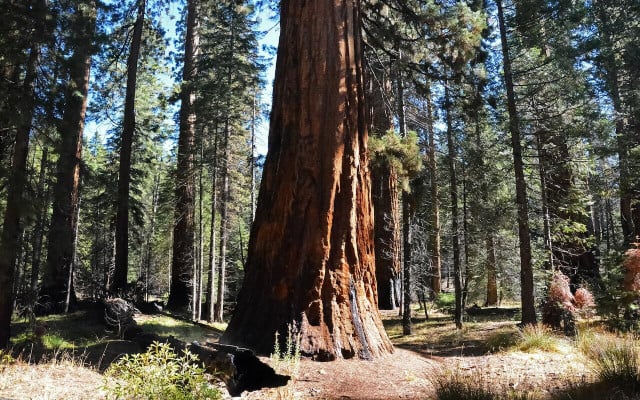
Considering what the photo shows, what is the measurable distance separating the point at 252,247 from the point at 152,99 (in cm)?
2494

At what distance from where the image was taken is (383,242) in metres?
14.9

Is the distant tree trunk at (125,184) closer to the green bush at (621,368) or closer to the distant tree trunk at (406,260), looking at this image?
the distant tree trunk at (406,260)

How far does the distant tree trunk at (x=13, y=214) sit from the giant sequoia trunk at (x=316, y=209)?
12.0 ft

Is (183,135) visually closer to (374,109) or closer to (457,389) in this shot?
(374,109)

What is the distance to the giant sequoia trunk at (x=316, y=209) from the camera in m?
6.51

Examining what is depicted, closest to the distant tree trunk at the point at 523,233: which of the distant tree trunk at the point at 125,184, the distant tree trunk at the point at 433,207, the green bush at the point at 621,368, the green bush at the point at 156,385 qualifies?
the distant tree trunk at the point at 433,207

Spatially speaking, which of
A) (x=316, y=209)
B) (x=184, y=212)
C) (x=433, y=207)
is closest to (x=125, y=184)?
(x=184, y=212)

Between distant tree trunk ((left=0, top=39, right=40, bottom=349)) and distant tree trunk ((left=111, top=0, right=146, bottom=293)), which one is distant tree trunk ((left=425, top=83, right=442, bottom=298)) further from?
distant tree trunk ((left=0, top=39, right=40, bottom=349))

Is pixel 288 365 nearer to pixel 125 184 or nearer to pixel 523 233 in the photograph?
pixel 523 233

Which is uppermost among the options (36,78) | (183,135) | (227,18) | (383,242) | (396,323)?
(227,18)

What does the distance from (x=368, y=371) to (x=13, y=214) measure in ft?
19.4

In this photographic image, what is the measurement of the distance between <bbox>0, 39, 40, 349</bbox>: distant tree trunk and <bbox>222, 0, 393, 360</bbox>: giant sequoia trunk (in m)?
3.67

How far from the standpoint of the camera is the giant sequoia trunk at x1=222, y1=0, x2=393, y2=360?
6.51 meters

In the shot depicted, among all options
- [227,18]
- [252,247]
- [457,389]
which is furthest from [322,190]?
[227,18]
